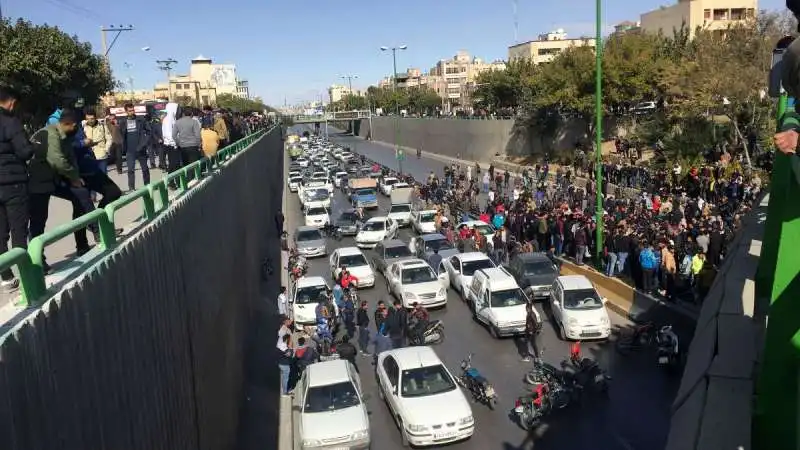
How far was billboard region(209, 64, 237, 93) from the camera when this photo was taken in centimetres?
17375

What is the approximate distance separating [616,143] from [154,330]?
41444 mm

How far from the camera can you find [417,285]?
19.4 metres

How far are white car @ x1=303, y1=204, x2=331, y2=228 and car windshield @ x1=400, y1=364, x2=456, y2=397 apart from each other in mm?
20204

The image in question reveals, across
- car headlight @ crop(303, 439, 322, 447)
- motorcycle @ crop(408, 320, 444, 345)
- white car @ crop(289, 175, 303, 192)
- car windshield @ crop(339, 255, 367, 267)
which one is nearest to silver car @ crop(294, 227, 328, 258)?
car windshield @ crop(339, 255, 367, 267)

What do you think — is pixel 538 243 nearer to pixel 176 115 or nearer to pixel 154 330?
pixel 176 115

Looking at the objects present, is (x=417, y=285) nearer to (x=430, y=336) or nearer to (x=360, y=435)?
(x=430, y=336)

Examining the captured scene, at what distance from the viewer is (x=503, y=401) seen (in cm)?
1309

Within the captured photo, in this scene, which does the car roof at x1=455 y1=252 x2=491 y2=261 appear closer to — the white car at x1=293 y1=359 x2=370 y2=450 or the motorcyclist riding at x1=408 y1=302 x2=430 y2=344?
the motorcyclist riding at x1=408 y1=302 x2=430 y2=344

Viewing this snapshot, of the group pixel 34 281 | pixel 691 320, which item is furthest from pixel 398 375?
pixel 34 281

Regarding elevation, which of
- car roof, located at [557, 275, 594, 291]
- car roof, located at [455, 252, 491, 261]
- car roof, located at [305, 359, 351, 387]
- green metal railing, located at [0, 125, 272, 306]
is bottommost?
car roof, located at [305, 359, 351, 387]

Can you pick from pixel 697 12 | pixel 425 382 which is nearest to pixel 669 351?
pixel 425 382

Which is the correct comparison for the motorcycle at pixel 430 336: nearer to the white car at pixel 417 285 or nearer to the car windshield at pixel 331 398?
the white car at pixel 417 285

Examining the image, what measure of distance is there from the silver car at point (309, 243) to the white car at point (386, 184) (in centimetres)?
1631

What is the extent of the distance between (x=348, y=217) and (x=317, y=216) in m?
1.59
